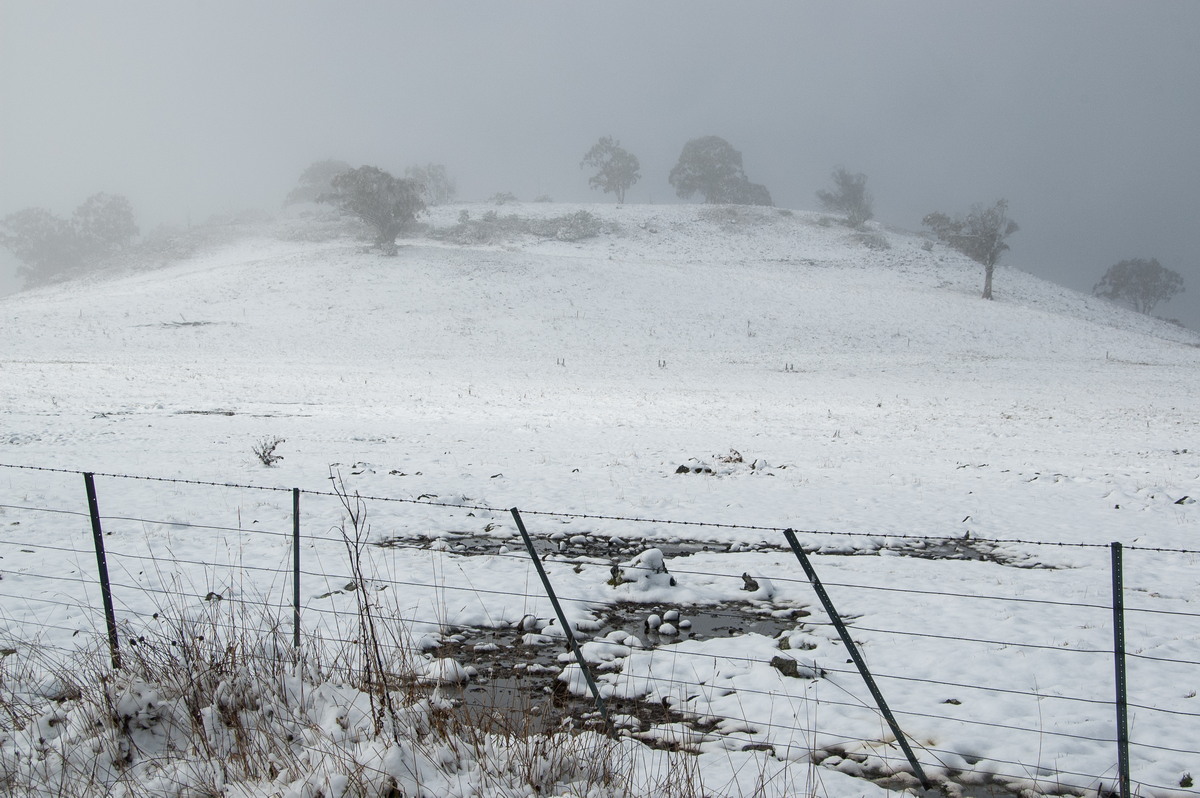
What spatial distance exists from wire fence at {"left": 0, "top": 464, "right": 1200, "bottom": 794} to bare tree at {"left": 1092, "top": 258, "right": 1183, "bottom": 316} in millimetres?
102201

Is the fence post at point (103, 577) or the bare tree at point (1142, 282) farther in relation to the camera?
the bare tree at point (1142, 282)

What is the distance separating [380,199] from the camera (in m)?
61.2

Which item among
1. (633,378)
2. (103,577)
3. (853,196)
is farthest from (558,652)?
(853,196)

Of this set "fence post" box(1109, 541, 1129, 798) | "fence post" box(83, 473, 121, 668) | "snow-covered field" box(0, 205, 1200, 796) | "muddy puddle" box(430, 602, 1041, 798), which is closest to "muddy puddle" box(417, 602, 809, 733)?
"muddy puddle" box(430, 602, 1041, 798)

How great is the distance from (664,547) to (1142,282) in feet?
348

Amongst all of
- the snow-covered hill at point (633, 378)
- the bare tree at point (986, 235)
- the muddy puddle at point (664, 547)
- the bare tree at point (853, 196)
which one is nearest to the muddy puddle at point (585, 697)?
the muddy puddle at point (664, 547)

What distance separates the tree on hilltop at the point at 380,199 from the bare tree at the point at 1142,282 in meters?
88.3

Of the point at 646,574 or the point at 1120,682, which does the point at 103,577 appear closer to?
the point at 646,574

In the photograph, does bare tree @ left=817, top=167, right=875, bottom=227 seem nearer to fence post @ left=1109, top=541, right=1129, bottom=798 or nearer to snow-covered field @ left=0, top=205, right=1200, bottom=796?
snow-covered field @ left=0, top=205, right=1200, bottom=796

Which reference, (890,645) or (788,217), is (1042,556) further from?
(788,217)

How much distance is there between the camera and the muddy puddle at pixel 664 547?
957cm

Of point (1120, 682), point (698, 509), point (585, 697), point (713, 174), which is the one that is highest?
point (713, 174)

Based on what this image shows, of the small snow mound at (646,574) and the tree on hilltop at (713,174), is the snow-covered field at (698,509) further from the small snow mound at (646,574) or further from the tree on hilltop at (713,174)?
the tree on hilltop at (713,174)

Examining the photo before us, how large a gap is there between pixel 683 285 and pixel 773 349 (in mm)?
16094
